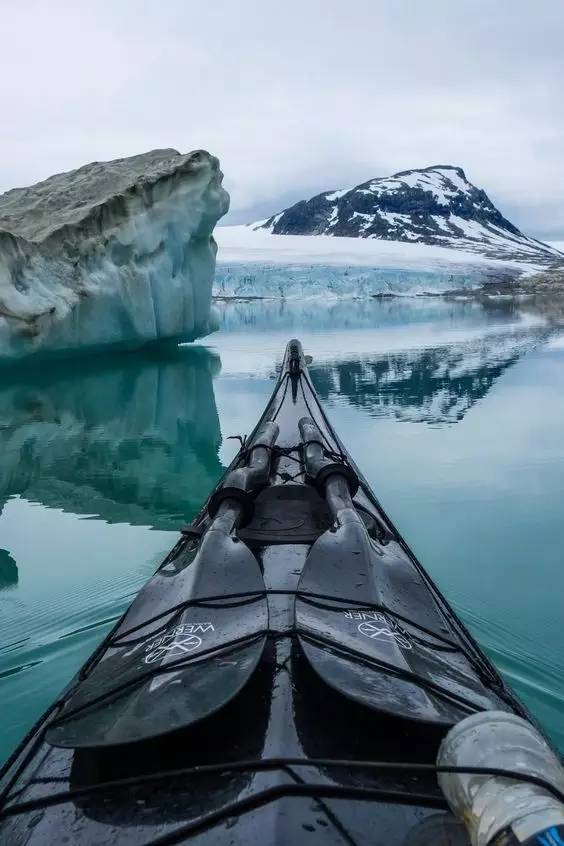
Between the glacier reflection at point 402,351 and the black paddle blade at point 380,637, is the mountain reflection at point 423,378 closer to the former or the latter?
the glacier reflection at point 402,351

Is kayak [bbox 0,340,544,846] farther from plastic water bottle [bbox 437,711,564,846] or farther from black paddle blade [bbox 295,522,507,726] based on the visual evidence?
plastic water bottle [bbox 437,711,564,846]

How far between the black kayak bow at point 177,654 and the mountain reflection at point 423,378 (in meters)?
7.08

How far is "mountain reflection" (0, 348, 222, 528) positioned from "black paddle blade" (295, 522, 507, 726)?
3078 mm

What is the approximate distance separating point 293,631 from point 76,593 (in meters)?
2.58

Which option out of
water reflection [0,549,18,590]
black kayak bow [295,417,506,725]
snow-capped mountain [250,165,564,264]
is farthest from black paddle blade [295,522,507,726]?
snow-capped mountain [250,165,564,264]

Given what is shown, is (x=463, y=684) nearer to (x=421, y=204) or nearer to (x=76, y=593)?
(x=76, y=593)

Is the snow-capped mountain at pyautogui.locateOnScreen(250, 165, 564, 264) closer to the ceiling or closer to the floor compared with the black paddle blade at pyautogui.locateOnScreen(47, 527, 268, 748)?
closer to the ceiling

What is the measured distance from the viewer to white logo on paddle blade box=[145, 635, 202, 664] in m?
1.86

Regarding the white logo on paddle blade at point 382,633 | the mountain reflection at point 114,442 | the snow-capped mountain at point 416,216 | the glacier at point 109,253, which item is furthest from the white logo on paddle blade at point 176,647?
the snow-capped mountain at point 416,216

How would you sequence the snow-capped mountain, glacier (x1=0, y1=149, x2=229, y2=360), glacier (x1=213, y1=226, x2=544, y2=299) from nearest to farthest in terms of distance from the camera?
glacier (x1=0, y1=149, x2=229, y2=360)
glacier (x1=213, y1=226, x2=544, y2=299)
the snow-capped mountain

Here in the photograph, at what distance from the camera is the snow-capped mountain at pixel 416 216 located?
80.4m

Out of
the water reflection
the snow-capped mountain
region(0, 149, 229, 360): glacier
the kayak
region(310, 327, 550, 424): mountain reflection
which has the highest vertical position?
the snow-capped mountain

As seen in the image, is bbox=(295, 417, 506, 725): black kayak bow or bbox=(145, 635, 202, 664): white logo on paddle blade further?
bbox=(145, 635, 202, 664): white logo on paddle blade

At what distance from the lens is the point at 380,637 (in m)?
1.92
